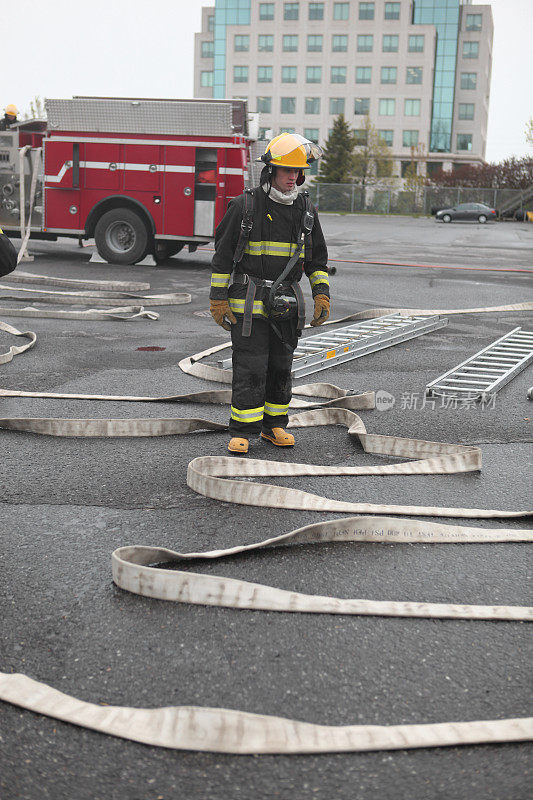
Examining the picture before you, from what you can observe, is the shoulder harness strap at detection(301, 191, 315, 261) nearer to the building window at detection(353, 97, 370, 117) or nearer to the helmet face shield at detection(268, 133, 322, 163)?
the helmet face shield at detection(268, 133, 322, 163)

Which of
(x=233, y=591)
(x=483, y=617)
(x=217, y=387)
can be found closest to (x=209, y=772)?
(x=233, y=591)

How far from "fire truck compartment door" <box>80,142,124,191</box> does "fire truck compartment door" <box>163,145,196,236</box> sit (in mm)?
920

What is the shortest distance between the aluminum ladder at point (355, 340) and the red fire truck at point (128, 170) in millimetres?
5620

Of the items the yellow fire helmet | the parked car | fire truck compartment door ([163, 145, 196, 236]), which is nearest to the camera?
the yellow fire helmet

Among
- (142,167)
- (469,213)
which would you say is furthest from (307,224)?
(469,213)

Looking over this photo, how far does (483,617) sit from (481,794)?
968 millimetres

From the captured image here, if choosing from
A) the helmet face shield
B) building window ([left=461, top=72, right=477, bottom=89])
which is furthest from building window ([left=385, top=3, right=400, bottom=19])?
the helmet face shield

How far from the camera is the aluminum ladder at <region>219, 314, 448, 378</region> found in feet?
25.2

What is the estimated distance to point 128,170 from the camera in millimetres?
15266

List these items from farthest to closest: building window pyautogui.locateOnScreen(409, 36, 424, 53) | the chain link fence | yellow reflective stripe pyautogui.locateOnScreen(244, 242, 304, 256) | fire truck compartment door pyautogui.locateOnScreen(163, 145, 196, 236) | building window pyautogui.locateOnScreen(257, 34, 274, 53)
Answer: building window pyautogui.locateOnScreen(257, 34, 274, 53)
building window pyautogui.locateOnScreen(409, 36, 424, 53)
the chain link fence
fire truck compartment door pyautogui.locateOnScreen(163, 145, 196, 236)
yellow reflective stripe pyautogui.locateOnScreen(244, 242, 304, 256)

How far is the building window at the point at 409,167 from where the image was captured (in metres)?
81.2

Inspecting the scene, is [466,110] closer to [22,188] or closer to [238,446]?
[22,188]

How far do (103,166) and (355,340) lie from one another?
27.9 feet

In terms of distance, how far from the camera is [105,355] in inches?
328
